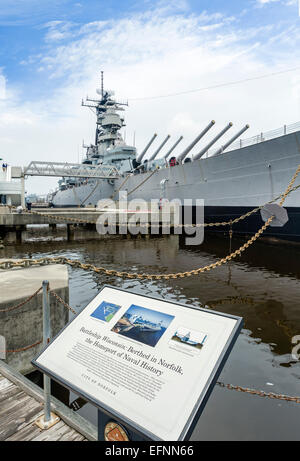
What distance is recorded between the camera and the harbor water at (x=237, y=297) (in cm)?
336

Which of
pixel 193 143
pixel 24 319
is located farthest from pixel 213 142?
pixel 24 319

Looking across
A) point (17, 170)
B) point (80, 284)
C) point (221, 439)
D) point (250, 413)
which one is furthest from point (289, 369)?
point (17, 170)

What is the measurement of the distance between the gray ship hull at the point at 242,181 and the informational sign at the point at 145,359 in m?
13.8

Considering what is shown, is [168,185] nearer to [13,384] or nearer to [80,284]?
[80,284]

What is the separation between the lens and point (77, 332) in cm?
230

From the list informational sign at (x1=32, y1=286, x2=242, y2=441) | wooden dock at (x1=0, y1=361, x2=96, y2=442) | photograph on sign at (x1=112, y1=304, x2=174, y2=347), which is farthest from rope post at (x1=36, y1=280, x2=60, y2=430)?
photograph on sign at (x1=112, y1=304, x2=174, y2=347)

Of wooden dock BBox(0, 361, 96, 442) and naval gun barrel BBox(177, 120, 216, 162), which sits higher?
naval gun barrel BBox(177, 120, 216, 162)

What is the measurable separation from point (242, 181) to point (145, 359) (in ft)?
53.7

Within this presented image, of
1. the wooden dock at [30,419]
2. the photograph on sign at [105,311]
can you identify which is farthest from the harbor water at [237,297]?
the wooden dock at [30,419]

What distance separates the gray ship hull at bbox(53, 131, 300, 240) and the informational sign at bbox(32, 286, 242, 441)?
13.8 metres

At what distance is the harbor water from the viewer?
11.0 ft

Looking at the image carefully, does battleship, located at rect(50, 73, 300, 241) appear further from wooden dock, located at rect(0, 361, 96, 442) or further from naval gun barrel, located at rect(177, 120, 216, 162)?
wooden dock, located at rect(0, 361, 96, 442)

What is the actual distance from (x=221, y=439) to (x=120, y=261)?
30.2ft

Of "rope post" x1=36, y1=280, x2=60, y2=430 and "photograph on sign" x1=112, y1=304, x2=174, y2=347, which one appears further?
"rope post" x1=36, y1=280, x2=60, y2=430
